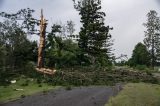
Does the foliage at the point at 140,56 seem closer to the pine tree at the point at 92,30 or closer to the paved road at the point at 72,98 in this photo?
the pine tree at the point at 92,30

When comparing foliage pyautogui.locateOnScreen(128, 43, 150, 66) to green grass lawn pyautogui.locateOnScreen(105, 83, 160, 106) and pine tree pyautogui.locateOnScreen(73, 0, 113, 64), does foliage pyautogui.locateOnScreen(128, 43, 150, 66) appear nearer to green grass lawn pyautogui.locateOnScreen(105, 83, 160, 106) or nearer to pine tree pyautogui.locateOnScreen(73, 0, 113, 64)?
pine tree pyautogui.locateOnScreen(73, 0, 113, 64)

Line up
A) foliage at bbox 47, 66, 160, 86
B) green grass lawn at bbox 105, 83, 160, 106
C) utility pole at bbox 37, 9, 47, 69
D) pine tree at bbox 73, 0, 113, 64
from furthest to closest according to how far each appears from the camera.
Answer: pine tree at bbox 73, 0, 113, 64, utility pole at bbox 37, 9, 47, 69, foliage at bbox 47, 66, 160, 86, green grass lawn at bbox 105, 83, 160, 106

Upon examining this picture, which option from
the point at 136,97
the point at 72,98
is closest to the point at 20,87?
the point at 72,98

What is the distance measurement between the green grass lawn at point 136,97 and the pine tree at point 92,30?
125 feet

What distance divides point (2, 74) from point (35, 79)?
297 centimetres

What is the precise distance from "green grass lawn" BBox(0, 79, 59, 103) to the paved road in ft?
4.36

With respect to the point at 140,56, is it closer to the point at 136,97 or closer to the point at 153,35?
the point at 153,35

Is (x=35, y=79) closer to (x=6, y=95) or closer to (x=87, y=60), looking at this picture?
(x=6, y=95)

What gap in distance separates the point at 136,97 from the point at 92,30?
Result: 4290cm

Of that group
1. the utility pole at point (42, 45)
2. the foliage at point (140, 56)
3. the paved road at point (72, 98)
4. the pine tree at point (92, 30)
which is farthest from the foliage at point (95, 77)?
the foliage at point (140, 56)

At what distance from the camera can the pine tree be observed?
6538 centimetres

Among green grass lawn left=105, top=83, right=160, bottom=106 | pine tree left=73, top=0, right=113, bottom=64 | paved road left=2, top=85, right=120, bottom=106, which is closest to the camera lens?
green grass lawn left=105, top=83, right=160, bottom=106

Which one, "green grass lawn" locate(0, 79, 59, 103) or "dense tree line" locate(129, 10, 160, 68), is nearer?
"green grass lawn" locate(0, 79, 59, 103)

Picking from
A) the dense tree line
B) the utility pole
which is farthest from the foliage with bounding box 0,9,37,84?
the dense tree line
